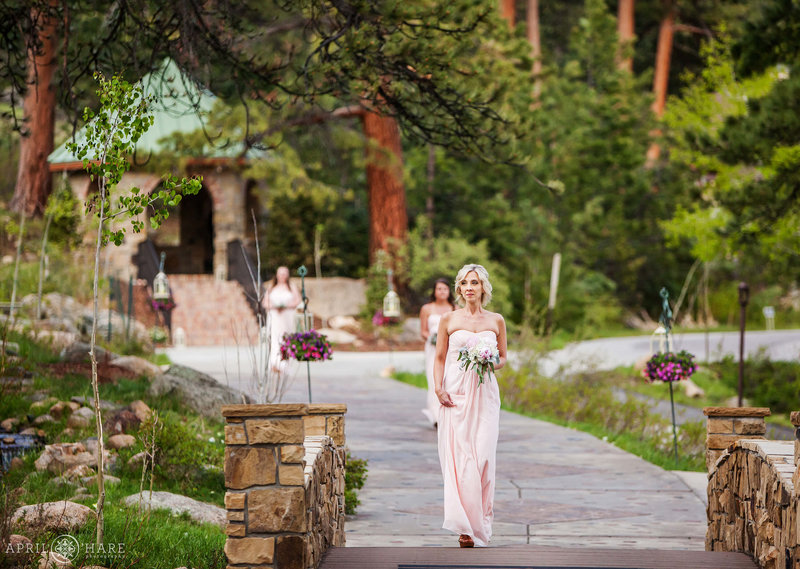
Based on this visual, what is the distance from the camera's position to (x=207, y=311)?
1101 inches

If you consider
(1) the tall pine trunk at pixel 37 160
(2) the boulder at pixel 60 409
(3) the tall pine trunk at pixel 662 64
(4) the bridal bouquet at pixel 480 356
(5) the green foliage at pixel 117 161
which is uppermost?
(3) the tall pine trunk at pixel 662 64

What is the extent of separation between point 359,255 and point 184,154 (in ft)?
32.0

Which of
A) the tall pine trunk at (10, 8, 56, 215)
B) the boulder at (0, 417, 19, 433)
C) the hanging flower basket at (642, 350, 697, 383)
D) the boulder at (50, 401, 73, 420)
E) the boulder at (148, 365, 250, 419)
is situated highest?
the tall pine trunk at (10, 8, 56, 215)

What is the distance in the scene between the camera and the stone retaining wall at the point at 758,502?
554 centimetres

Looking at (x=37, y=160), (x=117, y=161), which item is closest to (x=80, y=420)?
(x=117, y=161)

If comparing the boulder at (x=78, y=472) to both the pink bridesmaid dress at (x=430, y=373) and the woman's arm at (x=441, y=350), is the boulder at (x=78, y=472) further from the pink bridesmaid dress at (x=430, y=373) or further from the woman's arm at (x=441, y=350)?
the pink bridesmaid dress at (x=430, y=373)

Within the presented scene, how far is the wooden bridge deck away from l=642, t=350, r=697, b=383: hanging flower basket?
17.7ft

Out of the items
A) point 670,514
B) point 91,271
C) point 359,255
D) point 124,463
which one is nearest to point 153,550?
point 124,463

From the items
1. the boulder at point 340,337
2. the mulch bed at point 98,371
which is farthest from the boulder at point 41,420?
the boulder at point 340,337

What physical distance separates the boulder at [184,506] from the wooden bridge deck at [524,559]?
1.73 meters

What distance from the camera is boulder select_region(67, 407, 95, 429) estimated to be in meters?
10.6

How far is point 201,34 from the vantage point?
35.3 feet

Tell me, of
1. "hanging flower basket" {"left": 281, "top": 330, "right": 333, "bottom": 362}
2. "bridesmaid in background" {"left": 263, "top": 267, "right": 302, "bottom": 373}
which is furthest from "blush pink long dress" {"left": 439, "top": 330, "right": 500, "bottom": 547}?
"bridesmaid in background" {"left": 263, "top": 267, "right": 302, "bottom": 373}

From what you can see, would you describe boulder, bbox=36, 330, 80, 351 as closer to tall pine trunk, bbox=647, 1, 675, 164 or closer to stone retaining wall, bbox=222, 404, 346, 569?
stone retaining wall, bbox=222, 404, 346, 569
